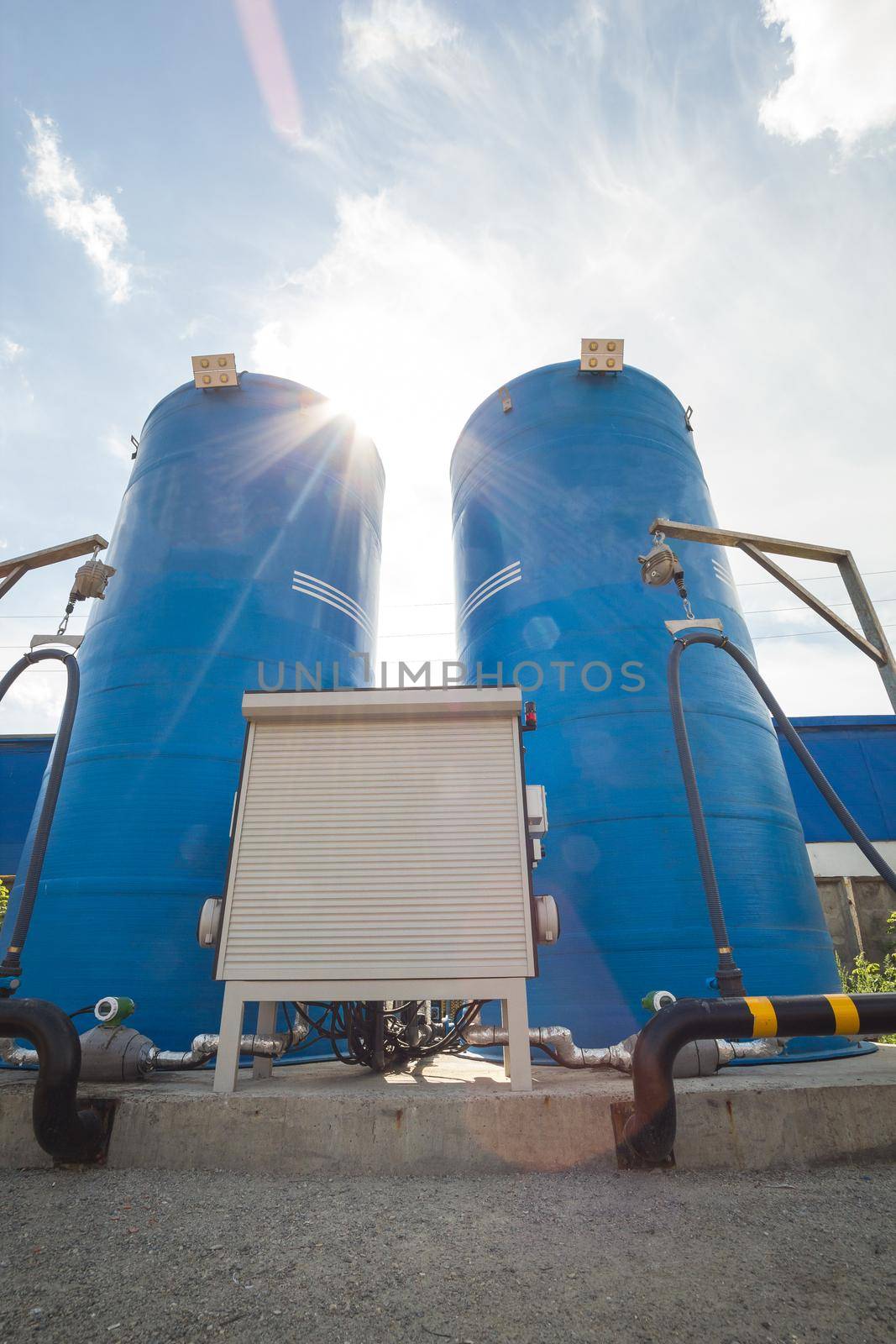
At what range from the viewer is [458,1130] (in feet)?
11.9

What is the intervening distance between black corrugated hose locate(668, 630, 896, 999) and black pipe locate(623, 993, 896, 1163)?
34 centimetres

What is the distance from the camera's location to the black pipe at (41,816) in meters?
4.06

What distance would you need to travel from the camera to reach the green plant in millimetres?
10839

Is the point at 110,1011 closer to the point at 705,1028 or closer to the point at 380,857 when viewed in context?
the point at 380,857

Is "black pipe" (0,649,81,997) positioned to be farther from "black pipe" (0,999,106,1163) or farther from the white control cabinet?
the white control cabinet

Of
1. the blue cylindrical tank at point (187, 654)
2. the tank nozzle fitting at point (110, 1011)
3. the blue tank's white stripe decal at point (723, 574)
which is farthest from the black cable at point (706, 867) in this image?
the blue cylindrical tank at point (187, 654)

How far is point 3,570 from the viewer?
6344 millimetres

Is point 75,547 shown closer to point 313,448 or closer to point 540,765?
point 313,448

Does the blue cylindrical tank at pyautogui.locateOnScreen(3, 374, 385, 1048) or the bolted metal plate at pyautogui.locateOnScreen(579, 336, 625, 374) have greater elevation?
the bolted metal plate at pyautogui.locateOnScreen(579, 336, 625, 374)

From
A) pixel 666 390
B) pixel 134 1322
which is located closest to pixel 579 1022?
pixel 134 1322

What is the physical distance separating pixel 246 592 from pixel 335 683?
1497mm

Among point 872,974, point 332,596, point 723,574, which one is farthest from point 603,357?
point 872,974

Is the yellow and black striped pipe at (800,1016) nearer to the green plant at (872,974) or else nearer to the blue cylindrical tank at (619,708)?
the blue cylindrical tank at (619,708)

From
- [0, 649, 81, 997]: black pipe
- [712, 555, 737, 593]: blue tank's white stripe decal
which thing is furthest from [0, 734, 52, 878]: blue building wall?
[712, 555, 737, 593]: blue tank's white stripe decal
